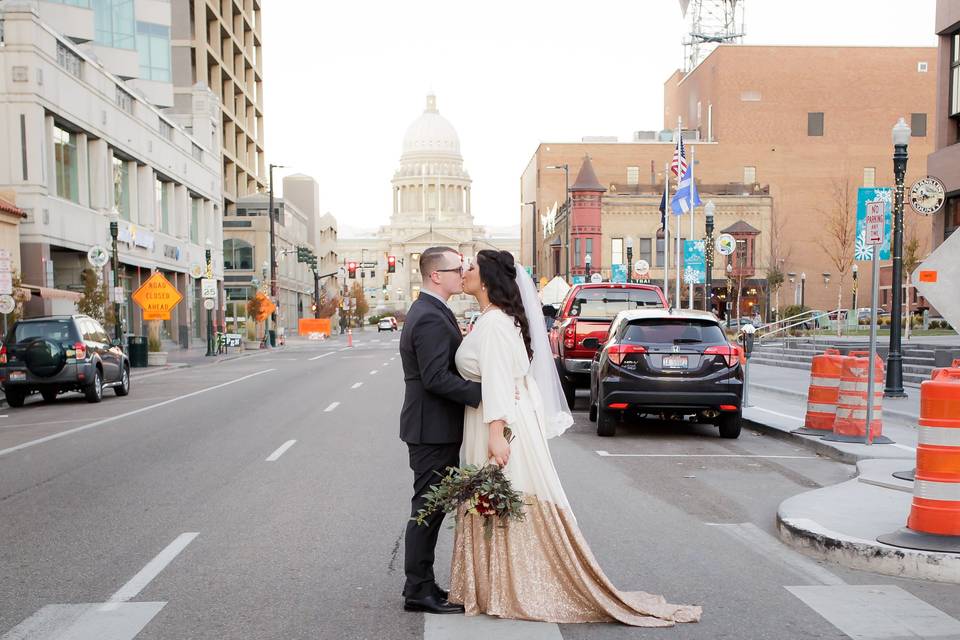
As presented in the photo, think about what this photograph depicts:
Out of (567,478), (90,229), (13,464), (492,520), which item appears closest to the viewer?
(492,520)

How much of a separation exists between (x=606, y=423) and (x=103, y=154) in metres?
33.6

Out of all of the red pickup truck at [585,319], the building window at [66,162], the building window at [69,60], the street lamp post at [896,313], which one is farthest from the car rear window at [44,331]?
the building window at [69,60]

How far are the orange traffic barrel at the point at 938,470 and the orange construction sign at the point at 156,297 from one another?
3240 cm

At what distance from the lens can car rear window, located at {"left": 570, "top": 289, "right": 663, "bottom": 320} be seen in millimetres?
18406

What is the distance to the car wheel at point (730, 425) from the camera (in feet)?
43.4

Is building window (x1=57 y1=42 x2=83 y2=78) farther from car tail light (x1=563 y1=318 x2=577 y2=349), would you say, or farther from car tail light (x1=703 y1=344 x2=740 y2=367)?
car tail light (x1=703 y1=344 x2=740 y2=367)

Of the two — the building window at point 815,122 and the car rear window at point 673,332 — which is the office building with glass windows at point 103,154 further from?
the building window at point 815,122

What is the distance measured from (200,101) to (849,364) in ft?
188

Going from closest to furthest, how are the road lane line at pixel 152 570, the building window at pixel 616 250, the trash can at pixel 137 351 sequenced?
1. the road lane line at pixel 152 570
2. the trash can at pixel 137 351
3. the building window at pixel 616 250

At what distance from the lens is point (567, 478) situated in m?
10.1

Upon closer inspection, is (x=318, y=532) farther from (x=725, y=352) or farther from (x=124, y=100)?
(x=124, y=100)

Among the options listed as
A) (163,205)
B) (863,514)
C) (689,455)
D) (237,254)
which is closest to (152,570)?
(863,514)

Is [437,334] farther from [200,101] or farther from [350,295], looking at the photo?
[350,295]

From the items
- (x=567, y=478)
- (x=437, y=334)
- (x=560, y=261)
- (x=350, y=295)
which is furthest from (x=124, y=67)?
(x=350, y=295)
